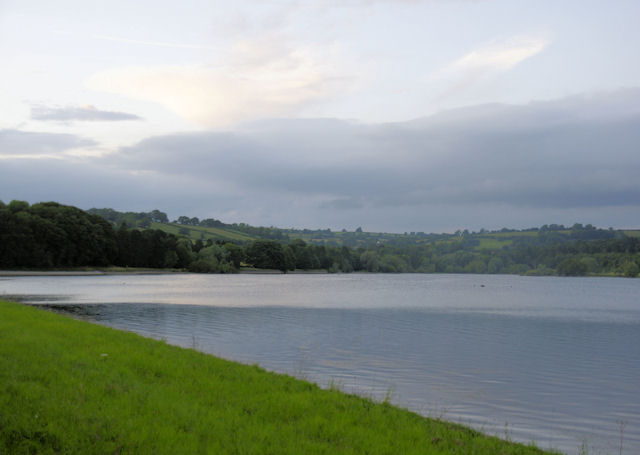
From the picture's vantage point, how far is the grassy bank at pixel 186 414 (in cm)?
749

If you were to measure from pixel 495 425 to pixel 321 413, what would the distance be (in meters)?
4.68

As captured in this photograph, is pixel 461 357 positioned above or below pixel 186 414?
below

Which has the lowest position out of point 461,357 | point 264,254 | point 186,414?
point 461,357

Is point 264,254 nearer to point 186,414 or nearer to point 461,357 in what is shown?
point 461,357

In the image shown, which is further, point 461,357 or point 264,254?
point 264,254

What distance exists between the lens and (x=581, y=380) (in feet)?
59.3

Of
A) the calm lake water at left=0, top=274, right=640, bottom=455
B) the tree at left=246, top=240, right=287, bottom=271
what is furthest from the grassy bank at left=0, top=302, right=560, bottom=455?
the tree at left=246, top=240, right=287, bottom=271

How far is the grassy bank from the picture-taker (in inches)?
295

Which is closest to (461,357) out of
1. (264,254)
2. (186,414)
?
(186,414)

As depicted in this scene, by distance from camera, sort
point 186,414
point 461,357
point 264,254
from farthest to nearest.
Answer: point 264,254 → point 461,357 → point 186,414

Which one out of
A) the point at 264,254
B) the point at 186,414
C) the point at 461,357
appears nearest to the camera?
the point at 186,414

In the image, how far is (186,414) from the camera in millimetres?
8688

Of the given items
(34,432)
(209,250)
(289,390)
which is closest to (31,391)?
(34,432)

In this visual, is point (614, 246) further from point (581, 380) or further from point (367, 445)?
point (367, 445)
